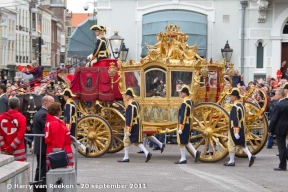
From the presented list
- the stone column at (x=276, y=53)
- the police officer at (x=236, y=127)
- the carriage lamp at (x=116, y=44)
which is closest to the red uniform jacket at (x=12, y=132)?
the police officer at (x=236, y=127)

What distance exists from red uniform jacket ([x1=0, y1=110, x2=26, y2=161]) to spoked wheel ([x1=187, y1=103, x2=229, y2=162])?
595 centimetres

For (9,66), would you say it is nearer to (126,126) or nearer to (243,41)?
(243,41)

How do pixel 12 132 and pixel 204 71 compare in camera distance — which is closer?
pixel 12 132

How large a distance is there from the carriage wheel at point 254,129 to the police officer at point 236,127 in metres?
1.37

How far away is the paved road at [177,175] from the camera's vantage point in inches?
554

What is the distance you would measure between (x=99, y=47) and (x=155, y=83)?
6.43 feet

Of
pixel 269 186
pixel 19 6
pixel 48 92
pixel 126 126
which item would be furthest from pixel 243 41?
pixel 19 6

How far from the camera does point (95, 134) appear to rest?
62.0 feet

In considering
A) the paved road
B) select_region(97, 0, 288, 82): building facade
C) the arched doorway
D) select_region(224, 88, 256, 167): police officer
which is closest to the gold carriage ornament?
select_region(224, 88, 256, 167): police officer

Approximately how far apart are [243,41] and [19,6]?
5013 centimetres

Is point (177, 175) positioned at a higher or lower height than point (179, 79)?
lower

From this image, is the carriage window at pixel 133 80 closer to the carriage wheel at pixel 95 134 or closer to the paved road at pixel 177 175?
the carriage wheel at pixel 95 134

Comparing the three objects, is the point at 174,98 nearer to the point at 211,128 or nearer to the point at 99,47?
the point at 211,128

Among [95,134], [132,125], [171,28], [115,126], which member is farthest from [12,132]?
[115,126]
